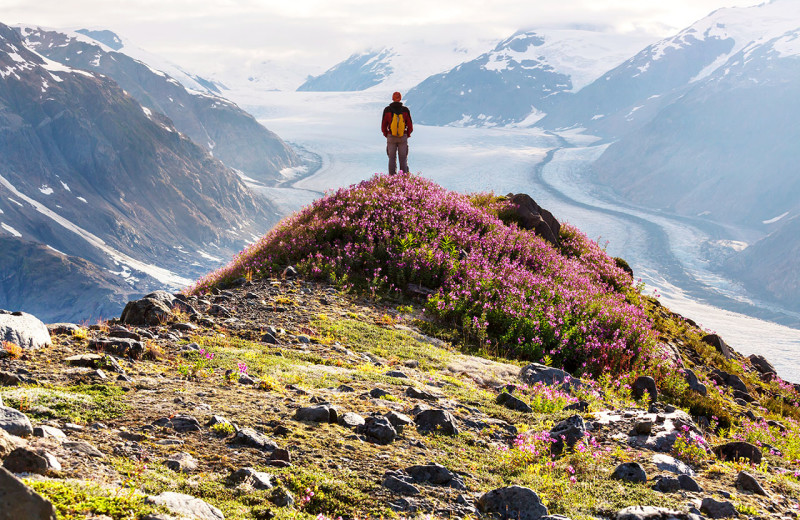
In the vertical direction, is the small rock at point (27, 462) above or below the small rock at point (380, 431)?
above

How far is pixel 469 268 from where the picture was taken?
1395cm

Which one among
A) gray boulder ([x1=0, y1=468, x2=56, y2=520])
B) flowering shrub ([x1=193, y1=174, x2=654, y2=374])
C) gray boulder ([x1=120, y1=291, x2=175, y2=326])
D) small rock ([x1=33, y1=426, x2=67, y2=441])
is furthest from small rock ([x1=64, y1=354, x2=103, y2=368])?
flowering shrub ([x1=193, y1=174, x2=654, y2=374])

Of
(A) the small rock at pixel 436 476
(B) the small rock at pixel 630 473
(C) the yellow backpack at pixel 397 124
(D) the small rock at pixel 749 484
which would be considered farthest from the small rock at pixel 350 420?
(C) the yellow backpack at pixel 397 124

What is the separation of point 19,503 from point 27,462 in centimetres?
128

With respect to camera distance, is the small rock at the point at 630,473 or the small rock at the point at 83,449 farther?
the small rock at the point at 630,473

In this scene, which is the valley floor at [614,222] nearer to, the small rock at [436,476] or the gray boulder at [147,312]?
the gray boulder at [147,312]

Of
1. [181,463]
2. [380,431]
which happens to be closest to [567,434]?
[380,431]

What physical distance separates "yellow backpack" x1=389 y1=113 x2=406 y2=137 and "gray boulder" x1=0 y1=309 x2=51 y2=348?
14.2m

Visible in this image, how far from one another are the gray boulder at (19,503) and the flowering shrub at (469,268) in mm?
9547

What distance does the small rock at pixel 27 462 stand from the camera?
3562 mm

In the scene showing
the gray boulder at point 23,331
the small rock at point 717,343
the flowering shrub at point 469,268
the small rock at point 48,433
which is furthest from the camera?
the small rock at point 717,343

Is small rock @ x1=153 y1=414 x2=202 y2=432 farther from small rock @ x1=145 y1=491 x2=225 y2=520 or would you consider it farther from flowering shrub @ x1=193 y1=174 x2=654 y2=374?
flowering shrub @ x1=193 y1=174 x2=654 y2=374

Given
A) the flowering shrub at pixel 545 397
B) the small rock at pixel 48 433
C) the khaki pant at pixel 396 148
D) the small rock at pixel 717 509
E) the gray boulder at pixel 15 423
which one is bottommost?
the flowering shrub at pixel 545 397

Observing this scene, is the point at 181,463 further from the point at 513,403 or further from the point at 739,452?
the point at 739,452
